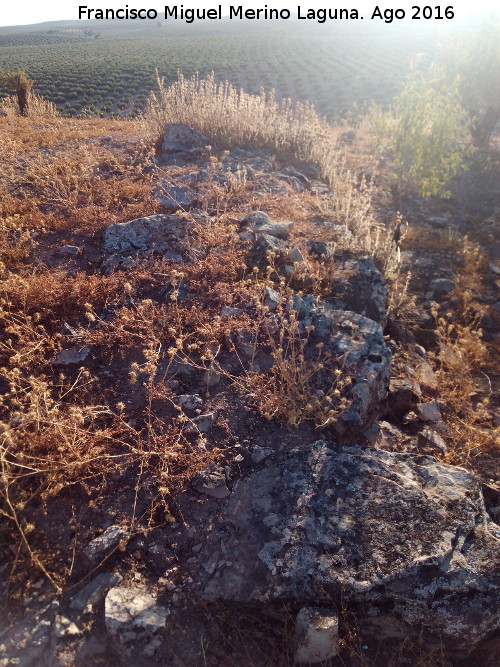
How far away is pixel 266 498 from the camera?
2.92m

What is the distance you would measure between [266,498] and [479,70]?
1451 cm

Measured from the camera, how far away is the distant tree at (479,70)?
12.3m

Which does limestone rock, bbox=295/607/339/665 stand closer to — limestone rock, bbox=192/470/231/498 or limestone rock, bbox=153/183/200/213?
limestone rock, bbox=192/470/231/498

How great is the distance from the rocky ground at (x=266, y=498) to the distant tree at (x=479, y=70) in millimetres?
11042

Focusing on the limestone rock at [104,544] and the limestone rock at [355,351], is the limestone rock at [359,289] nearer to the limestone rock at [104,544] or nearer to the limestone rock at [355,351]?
the limestone rock at [355,351]

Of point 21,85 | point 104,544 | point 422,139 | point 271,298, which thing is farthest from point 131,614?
point 21,85

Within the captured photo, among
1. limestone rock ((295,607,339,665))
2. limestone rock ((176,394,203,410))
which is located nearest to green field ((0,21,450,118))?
limestone rock ((176,394,203,410))

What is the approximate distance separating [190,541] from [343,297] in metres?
3.09

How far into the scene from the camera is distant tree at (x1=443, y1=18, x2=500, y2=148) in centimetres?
1230

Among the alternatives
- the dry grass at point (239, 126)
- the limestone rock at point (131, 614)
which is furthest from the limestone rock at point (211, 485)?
the dry grass at point (239, 126)

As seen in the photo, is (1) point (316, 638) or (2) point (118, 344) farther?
(2) point (118, 344)

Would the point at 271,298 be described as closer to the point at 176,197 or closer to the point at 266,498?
the point at 266,498

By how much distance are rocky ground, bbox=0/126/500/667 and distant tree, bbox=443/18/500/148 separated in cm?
1104

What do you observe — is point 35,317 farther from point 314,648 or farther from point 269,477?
point 314,648
